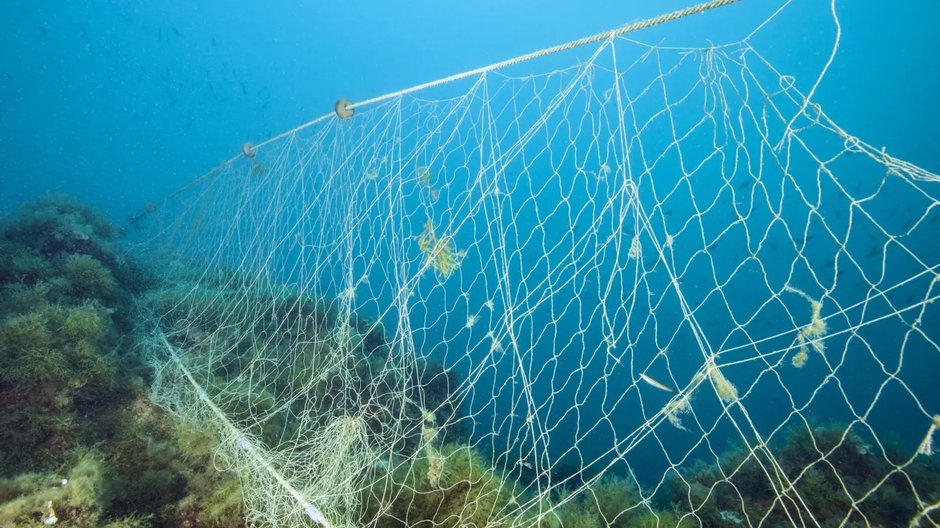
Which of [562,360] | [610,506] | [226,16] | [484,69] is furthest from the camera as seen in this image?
[226,16]

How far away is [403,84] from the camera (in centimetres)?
8950

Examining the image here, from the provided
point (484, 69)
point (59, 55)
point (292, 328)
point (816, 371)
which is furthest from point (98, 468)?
point (59, 55)

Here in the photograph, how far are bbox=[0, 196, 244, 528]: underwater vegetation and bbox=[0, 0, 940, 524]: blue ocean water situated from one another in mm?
14809

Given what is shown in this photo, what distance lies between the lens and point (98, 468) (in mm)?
2496

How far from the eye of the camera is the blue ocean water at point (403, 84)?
115 feet

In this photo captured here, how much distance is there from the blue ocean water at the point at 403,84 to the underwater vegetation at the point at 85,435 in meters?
14.8

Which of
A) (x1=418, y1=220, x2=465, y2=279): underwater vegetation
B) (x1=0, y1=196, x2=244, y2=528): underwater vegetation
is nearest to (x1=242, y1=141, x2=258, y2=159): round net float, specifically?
(x1=0, y1=196, x2=244, y2=528): underwater vegetation

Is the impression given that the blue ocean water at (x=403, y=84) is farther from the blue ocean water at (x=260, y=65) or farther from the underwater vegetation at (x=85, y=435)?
the underwater vegetation at (x=85, y=435)

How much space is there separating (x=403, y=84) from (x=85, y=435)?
316 ft

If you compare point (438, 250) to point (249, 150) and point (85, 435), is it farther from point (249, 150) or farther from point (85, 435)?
point (249, 150)

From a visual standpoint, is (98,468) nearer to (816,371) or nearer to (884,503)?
(884,503)

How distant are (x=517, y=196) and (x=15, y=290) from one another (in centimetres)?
5851

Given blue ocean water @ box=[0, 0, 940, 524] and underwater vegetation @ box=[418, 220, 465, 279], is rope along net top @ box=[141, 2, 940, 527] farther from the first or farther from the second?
blue ocean water @ box=[0, 0, 940, 524]

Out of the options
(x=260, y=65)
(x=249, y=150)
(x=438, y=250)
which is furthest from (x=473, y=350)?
(x=260, y=65)
